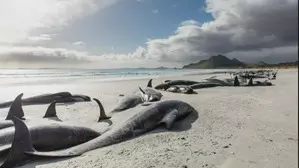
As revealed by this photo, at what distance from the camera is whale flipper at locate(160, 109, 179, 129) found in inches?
275

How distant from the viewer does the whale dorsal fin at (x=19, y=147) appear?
4762 millimetres

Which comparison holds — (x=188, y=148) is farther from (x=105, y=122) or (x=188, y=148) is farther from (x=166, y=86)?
(x=166, y=86)

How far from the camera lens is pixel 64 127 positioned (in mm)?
6348

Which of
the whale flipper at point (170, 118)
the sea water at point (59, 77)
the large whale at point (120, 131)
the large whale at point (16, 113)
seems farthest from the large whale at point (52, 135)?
the sea water at point (59, 77)

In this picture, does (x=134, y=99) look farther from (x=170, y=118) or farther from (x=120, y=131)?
(x=120, y=131)

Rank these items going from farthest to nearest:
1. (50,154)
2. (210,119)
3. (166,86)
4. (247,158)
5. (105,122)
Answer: (166,86) → (105,122) → (210,119) → (50,154) → (247,158)

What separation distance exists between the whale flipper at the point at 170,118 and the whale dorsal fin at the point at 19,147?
314 centimetres

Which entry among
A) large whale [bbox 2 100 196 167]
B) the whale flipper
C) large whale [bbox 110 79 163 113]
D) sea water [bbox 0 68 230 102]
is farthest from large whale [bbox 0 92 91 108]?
the whale flipper

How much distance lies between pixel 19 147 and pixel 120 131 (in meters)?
2.09

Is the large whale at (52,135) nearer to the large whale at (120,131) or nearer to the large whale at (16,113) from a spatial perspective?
the large whale at (120,131)

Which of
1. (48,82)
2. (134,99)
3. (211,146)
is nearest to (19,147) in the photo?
(211,146)

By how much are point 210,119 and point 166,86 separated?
450 inches

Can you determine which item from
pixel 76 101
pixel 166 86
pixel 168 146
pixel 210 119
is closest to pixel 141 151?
pixel 168 146

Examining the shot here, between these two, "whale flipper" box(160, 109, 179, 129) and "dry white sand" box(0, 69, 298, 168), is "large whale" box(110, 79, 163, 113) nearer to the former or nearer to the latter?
"dry white sand" box(0, 69, 298, 168)
